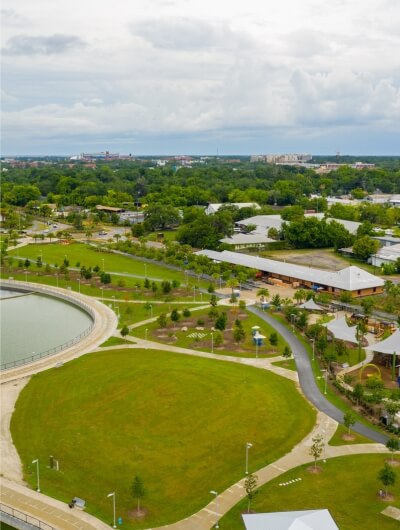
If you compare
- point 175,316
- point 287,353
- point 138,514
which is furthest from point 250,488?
point 175,316

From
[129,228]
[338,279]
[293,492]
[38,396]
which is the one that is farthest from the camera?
[129,228]

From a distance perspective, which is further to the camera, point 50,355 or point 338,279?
point 338,279

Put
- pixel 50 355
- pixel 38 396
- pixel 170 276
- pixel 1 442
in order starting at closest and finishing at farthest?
1. pixel 1 442
2. pixel 38 396
3. pixel 50 355
4. pixel 170 276

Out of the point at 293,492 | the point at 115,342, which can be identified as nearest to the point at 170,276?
the point at 115,342

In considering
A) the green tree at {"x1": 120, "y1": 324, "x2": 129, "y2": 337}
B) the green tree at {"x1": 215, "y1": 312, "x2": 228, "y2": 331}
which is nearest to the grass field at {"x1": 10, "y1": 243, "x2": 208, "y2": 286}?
the green tree at {"x1": 215, "y1": 312, "x2": 228, "y2": 331}

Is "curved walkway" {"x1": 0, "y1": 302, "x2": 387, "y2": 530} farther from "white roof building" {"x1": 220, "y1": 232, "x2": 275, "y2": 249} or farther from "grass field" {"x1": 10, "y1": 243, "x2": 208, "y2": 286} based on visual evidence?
"white roof building" {"x1": 220, "y1": 232, "x2": 275, "y2": 249}

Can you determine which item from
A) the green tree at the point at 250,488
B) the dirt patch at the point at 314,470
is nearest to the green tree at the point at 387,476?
the dirt patch at the point at 314,470

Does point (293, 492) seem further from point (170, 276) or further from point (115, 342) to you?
point (170, 276)

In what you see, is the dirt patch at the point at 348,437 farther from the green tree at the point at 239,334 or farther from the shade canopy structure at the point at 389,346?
the green tree at the point at 239,334
